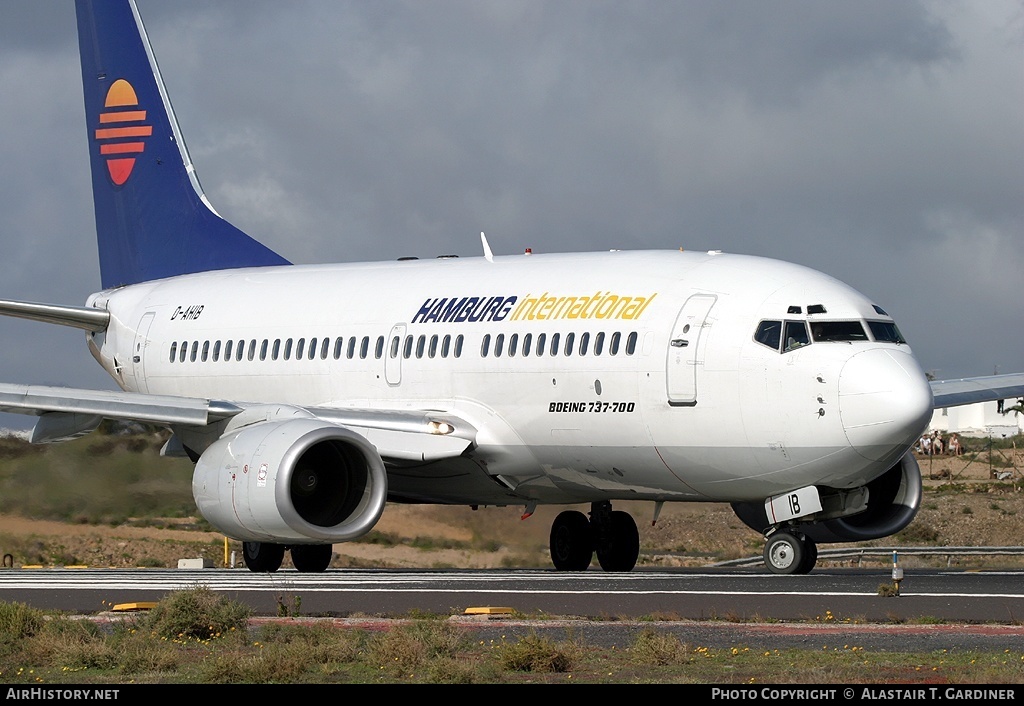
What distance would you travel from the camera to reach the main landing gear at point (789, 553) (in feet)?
67.2

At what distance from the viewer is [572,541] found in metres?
25.0

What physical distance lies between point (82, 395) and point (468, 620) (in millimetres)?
9425

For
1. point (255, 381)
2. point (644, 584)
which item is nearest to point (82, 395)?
point (255, 381)

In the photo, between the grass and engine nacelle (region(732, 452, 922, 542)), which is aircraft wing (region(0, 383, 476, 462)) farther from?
the grass

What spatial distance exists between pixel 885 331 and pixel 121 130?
1675 cm

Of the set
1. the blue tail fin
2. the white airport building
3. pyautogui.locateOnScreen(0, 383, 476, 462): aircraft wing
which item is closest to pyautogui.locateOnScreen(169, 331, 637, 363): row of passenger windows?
pyautogui.locateOnScreen(0, 383, 476, 462): aircraft wing

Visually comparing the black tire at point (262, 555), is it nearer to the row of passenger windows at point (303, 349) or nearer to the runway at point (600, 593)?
the runway at point (600, 593)

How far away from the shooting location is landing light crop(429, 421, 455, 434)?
74.7 feet

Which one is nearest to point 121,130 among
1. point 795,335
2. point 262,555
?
point 262,555

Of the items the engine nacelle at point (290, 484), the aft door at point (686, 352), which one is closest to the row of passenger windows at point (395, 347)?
the aft door at point (686, 352)

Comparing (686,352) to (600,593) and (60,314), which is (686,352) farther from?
(60,314)

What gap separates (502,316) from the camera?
23.0 meters

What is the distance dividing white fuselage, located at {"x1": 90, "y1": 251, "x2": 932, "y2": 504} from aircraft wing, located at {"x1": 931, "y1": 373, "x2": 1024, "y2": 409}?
4.78 meters

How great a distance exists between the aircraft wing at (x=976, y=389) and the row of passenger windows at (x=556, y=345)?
5.74 m
